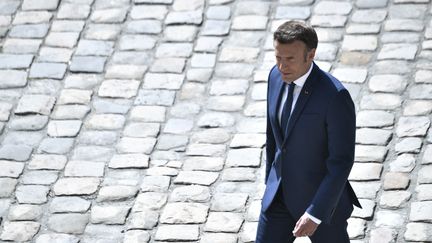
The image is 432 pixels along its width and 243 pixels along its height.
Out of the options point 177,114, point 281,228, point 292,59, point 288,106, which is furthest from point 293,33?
point 177,114

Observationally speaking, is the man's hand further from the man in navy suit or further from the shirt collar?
the shirt collar

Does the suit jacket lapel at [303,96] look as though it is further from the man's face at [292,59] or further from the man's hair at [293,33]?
the man's hair at [293,33]

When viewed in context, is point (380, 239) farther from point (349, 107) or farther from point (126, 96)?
point (126, 96)

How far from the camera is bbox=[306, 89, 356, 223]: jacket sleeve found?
17.8ft

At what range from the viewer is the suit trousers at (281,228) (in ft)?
19.1

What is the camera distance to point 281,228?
Result: 587 centimetres

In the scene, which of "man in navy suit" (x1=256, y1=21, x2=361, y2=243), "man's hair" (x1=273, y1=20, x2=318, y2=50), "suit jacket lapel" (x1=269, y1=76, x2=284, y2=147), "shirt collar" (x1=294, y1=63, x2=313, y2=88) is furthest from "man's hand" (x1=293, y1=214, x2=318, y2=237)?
"man's hair" (x1=273, y1=20, x2=318, y2=50)

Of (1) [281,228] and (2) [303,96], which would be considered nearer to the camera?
(2) [303,96]

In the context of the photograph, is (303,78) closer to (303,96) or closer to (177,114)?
(303,96)

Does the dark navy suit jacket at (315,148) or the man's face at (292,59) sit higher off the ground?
the man's face at (292,59)

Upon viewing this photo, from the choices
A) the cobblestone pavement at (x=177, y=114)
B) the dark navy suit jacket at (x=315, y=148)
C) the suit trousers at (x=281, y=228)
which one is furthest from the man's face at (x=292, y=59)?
the cobblestone pavement at (x=177, y=114)

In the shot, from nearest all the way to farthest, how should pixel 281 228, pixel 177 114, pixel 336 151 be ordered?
1. pixel 336 151
2. pixel 281 228
3. pixel 177 114

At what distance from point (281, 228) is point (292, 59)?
1.12 m

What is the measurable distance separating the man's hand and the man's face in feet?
2.74
